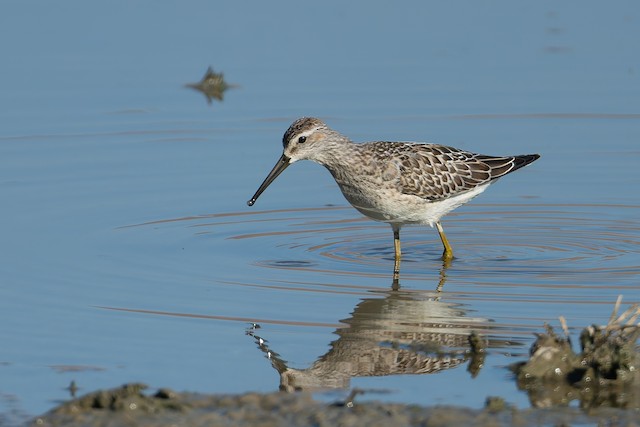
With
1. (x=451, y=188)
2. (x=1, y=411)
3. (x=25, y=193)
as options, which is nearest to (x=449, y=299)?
(x=451, y=188)

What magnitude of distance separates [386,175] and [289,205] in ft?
6.23

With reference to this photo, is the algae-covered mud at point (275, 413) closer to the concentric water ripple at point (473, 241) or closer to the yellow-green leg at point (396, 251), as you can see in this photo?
the concentric water ripple at point (473, 241)

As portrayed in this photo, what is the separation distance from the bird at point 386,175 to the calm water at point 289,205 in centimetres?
43

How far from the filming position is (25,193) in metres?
13.2

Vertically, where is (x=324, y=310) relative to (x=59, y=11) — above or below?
below

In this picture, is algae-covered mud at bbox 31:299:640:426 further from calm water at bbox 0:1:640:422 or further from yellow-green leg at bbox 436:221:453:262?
yellow-green leg at bbox 436:221:453:262

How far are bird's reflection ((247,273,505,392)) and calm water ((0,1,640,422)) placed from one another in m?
0.03

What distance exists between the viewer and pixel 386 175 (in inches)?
471

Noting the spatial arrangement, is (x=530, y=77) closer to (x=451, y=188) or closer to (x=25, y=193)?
(x=451, y=188)

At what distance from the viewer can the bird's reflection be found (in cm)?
844

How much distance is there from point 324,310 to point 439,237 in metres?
3.51

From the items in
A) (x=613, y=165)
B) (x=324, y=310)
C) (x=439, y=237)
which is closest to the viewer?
(x=324, y=310)

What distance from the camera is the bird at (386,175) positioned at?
39.1ft

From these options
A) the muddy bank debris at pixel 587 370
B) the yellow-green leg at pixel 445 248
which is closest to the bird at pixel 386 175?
the yellow-green leg at pixel 445 248
